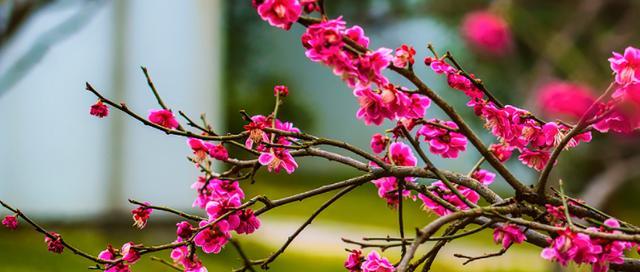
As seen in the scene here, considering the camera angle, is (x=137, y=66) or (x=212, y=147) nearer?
(x=212, y=147)

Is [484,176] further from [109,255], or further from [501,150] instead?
[109,255]

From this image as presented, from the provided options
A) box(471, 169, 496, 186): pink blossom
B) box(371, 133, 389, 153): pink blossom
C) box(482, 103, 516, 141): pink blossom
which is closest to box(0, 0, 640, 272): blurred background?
box(471, 169, 496, 186): pink blossom

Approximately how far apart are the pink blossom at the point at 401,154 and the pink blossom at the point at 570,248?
0.45 m

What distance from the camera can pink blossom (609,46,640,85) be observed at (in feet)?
4.70

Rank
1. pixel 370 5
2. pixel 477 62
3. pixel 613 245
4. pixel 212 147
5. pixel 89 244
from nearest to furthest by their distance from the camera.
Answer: pixel 613 245, pixel 212 147, pixel 89 244, pixel 477 62, pixel 370 5

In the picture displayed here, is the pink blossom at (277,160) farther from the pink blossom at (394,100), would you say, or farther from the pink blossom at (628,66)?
the pink blossom at (628,66)

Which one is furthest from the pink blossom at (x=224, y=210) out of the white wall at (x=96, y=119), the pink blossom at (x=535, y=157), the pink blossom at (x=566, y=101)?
the white wall at (x=96, y=119)

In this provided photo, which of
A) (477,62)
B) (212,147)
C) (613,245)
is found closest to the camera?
(613,245)

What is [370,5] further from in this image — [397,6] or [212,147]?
[212,147]

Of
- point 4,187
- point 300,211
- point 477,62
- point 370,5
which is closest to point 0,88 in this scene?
point 4,187

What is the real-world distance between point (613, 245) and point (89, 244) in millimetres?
4496

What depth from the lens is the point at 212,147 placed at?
60.9 inches

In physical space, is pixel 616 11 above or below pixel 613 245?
above

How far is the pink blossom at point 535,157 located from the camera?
168 centimetres
